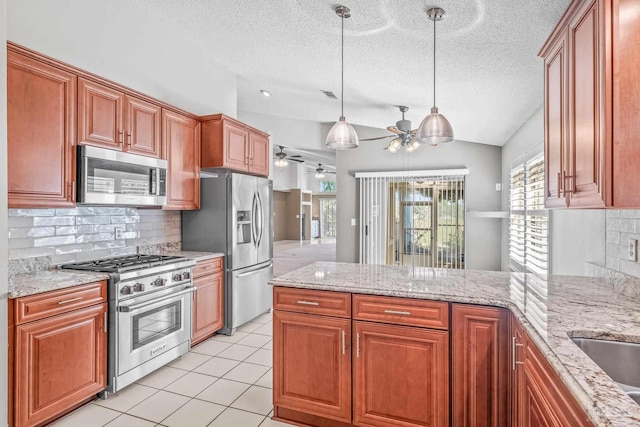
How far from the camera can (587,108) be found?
5.14ft

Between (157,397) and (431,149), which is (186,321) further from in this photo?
(431,149)

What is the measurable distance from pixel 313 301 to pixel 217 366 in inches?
58.6

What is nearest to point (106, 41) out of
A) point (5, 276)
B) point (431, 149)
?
point (5, 276)

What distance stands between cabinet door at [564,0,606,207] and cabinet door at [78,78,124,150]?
3.00 meters

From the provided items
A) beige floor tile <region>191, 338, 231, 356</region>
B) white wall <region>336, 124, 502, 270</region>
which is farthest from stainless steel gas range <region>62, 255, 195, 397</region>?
white wall <region>336, 124, 502, 270</region>

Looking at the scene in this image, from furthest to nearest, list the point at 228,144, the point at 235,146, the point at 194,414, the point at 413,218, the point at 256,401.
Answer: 1. the point at 413,218
2. the point at 235,146
3. the point at 228,144
4. the point at 256,401
5. the point at 194,414

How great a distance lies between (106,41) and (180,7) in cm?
70

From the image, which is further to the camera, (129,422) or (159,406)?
(159,406)

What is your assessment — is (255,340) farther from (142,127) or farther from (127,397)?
(142,127)

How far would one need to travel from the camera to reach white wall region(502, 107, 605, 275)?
7.82ft

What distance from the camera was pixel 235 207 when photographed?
3.84m

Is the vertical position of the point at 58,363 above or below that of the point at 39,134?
below

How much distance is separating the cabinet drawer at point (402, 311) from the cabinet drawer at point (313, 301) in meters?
0.07

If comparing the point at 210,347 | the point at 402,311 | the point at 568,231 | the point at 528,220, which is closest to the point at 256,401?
the point at 210,347
